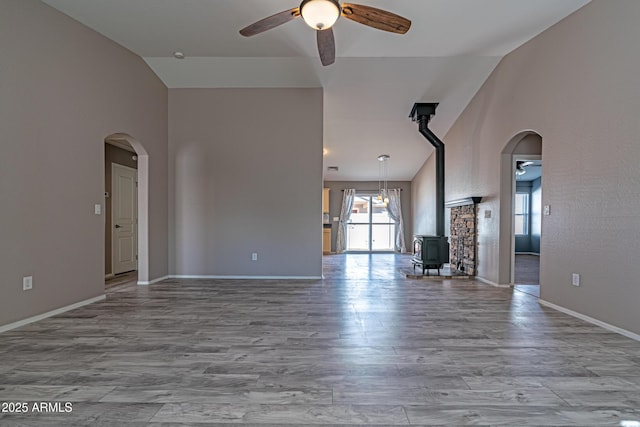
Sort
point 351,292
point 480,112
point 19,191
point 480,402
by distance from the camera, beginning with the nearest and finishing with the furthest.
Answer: point 480,402, point 19,191, point 351,292, point 480,112

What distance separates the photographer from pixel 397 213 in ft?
34.7

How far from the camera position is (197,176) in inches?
219

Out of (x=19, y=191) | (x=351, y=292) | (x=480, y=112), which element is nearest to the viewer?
(x=19, y=191)

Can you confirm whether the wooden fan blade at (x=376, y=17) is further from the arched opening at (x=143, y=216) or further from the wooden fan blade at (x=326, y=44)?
the arched opening at (x=143, y=216)

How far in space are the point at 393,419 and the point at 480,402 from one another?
560 millimetres

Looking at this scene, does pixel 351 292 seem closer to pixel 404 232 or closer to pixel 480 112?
pixel 480 112

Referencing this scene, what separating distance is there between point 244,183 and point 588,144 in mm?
4764

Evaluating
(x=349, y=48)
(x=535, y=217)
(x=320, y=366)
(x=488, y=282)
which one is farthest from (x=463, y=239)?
(x=535, y=217)

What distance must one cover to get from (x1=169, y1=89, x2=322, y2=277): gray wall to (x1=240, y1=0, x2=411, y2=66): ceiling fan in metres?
2.52

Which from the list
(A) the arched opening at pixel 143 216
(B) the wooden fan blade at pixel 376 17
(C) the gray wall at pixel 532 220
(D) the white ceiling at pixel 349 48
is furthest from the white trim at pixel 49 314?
(C) the gray wall at pixel 532 220

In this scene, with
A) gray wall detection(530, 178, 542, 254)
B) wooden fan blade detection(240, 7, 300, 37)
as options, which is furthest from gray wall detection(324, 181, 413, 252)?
wooden fan blade detection(240, 7, 300, 37)

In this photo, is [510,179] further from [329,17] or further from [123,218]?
[123,218]

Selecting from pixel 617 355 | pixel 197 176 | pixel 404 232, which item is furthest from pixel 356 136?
pixel 617 355

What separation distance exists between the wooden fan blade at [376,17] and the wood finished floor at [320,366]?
2.76 m
